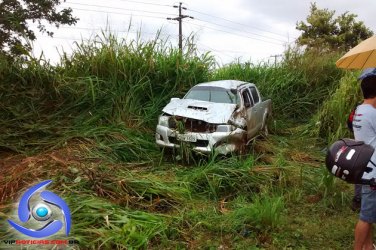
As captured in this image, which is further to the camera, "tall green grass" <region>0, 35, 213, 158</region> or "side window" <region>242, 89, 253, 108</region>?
"side window" <region>242, 89, 253, 108</region>

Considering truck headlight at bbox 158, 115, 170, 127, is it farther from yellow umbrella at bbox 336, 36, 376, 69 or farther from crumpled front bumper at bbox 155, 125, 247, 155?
yellow umbrella at bbox 336, 36, 376, 69

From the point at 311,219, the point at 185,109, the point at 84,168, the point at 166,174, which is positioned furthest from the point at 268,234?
the point at 185,109

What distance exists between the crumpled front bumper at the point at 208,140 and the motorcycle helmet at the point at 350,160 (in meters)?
3.79

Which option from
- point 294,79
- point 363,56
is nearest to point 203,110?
point 363,56

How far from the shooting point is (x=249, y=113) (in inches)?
308

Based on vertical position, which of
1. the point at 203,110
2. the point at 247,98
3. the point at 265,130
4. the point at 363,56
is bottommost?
the point at 265,130

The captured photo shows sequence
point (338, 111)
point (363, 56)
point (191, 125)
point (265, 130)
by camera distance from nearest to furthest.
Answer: point (363, 56)
point (191, 125)
point (338, 111)
point (265, 130)

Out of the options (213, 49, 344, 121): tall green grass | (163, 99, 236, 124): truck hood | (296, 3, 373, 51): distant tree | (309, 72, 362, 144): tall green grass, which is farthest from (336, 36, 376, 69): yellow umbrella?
(296, 3, 373, 51): distant tree

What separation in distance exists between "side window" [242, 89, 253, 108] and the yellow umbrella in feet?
13.1

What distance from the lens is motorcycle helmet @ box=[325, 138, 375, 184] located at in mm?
2404

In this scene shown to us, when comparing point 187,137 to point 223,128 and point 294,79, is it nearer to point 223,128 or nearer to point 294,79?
point 223,128

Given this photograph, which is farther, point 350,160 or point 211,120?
point 211,120

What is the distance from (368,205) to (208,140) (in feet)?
12.0

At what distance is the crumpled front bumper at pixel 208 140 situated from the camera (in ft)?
20.9
